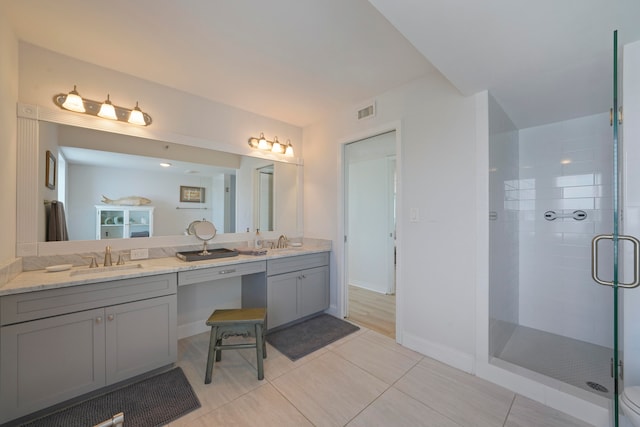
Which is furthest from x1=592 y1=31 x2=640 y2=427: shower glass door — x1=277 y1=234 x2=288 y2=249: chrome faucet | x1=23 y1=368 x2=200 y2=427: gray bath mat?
x1=277 y1=234 x2=288 y2=249: chrome faucet

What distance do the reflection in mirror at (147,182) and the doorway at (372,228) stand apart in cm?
158

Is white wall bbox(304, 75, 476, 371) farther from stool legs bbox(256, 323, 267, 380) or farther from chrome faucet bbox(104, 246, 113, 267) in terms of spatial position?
chrome faucet bbox(104, 246, 113, 267)

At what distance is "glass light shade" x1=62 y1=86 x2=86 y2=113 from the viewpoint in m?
1.96

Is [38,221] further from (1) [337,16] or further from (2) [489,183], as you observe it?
(2) [489,183]

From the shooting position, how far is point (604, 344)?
2338mm

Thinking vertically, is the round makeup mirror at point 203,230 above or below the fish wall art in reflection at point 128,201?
below

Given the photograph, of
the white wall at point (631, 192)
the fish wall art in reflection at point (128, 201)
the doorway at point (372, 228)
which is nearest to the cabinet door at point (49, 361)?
the fish wall art in reflection at point (128, 201)

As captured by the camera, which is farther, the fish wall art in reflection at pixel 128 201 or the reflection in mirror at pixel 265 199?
the reflection in mirror at pixel 265 199

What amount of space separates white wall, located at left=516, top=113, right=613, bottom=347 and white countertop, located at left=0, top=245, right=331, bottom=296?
2732 millimetres

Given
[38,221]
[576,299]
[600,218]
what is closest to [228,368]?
[38,221]

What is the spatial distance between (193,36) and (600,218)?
377 cm

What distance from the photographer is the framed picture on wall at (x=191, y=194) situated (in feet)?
8.64

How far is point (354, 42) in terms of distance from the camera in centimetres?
186

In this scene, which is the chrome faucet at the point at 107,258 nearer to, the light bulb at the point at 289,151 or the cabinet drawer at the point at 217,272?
the cabinet drawer at the point at 217,272
